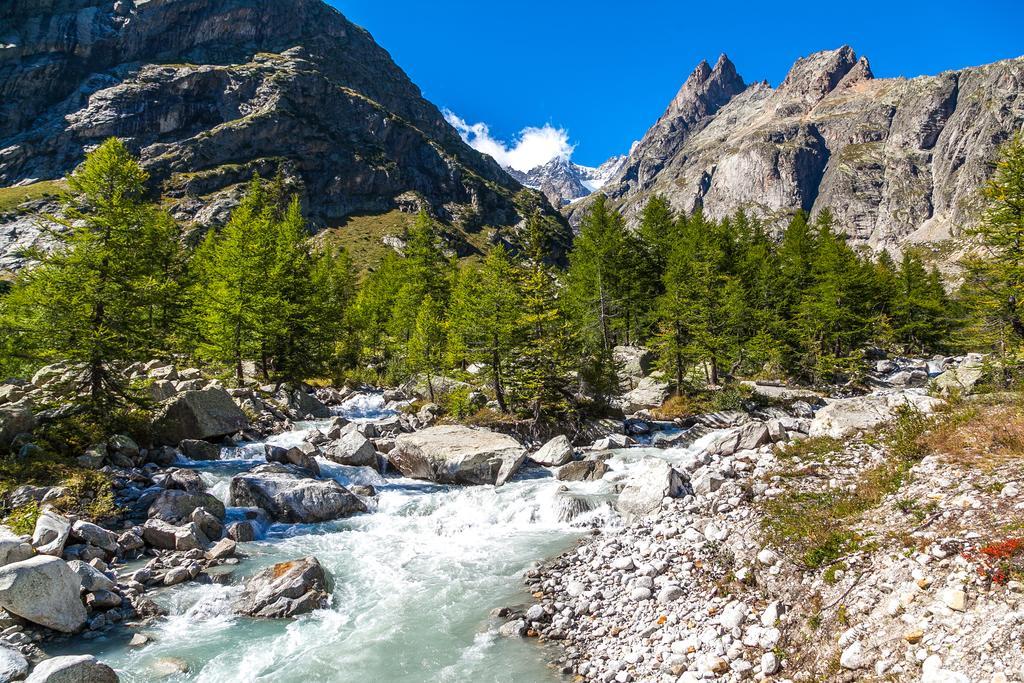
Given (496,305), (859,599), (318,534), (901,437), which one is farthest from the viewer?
(496,305)

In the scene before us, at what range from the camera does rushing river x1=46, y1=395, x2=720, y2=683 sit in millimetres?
9320

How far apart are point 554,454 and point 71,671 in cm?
1789

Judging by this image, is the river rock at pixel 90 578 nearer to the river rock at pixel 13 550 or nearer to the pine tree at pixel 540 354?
the river rock at pixel 13 550

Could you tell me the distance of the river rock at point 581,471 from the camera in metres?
20.4

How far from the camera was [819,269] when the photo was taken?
50469 millimetres

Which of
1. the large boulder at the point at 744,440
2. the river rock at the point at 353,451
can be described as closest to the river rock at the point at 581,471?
the large boulder at the point at 744,440

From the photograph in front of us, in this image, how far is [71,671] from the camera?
7.64 meters

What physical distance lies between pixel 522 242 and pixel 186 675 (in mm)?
32936

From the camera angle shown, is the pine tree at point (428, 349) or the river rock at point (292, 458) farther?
the pine tree at point (428, 349)

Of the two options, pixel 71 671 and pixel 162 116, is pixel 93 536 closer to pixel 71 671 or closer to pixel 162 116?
pixel 71 671

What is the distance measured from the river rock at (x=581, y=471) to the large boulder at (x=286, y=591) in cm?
1067

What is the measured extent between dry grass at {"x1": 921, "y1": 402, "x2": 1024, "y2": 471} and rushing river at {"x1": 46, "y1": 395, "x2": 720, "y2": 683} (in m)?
8.55

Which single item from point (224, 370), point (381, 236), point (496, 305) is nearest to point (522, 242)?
point (496, 305)

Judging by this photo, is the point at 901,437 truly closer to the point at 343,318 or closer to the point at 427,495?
the point at 427,495
